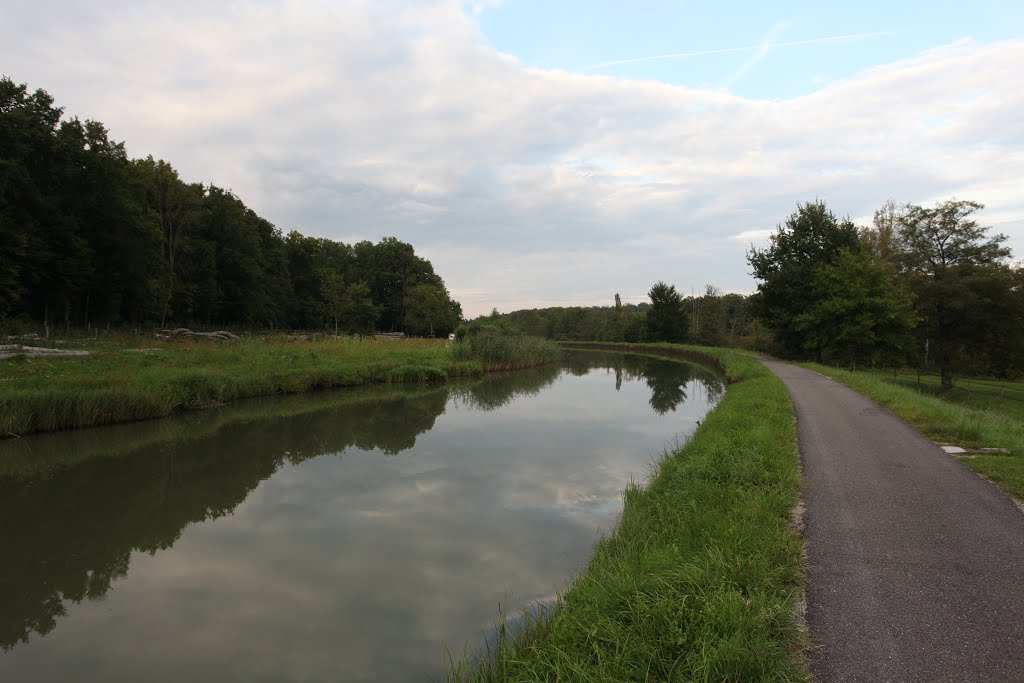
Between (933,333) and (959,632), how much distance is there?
29.6 meters

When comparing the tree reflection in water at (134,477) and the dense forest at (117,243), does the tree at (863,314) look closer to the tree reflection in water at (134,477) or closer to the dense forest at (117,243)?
the tree reflection in water at (134,477)

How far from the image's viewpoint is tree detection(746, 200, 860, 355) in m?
32.5

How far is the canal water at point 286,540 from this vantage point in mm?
4348

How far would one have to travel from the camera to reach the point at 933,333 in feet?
86.6

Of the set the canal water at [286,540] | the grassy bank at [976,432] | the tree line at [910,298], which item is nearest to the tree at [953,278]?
the tree line at [910,298]

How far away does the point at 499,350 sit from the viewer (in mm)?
30828

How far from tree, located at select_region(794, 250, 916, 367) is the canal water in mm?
16513

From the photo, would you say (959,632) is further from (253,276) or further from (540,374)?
(253,276)

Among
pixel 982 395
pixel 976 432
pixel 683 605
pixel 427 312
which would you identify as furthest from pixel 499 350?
pixel 427 312

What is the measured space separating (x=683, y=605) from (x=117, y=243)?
116 ft

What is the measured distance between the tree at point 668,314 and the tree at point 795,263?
1834 cm

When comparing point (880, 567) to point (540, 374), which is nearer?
point (880, 567)

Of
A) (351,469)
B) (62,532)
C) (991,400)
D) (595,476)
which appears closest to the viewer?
(62,532)

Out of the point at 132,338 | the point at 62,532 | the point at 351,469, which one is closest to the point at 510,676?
the point at 62,532
